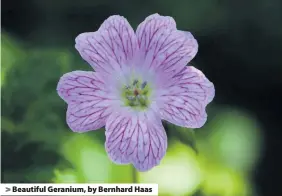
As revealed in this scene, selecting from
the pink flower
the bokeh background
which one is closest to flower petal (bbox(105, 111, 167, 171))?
the pink flower

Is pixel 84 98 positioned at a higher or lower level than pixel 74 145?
higher

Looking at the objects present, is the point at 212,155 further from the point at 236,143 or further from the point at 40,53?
the point at 40,53

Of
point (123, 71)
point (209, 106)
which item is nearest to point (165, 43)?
point (123, 71)

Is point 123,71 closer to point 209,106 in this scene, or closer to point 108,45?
point 108,45

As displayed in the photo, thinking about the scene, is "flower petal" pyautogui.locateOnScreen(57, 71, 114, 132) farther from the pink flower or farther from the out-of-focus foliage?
the out-of-focus foliage

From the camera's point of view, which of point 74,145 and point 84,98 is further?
Answer: point 74,145
